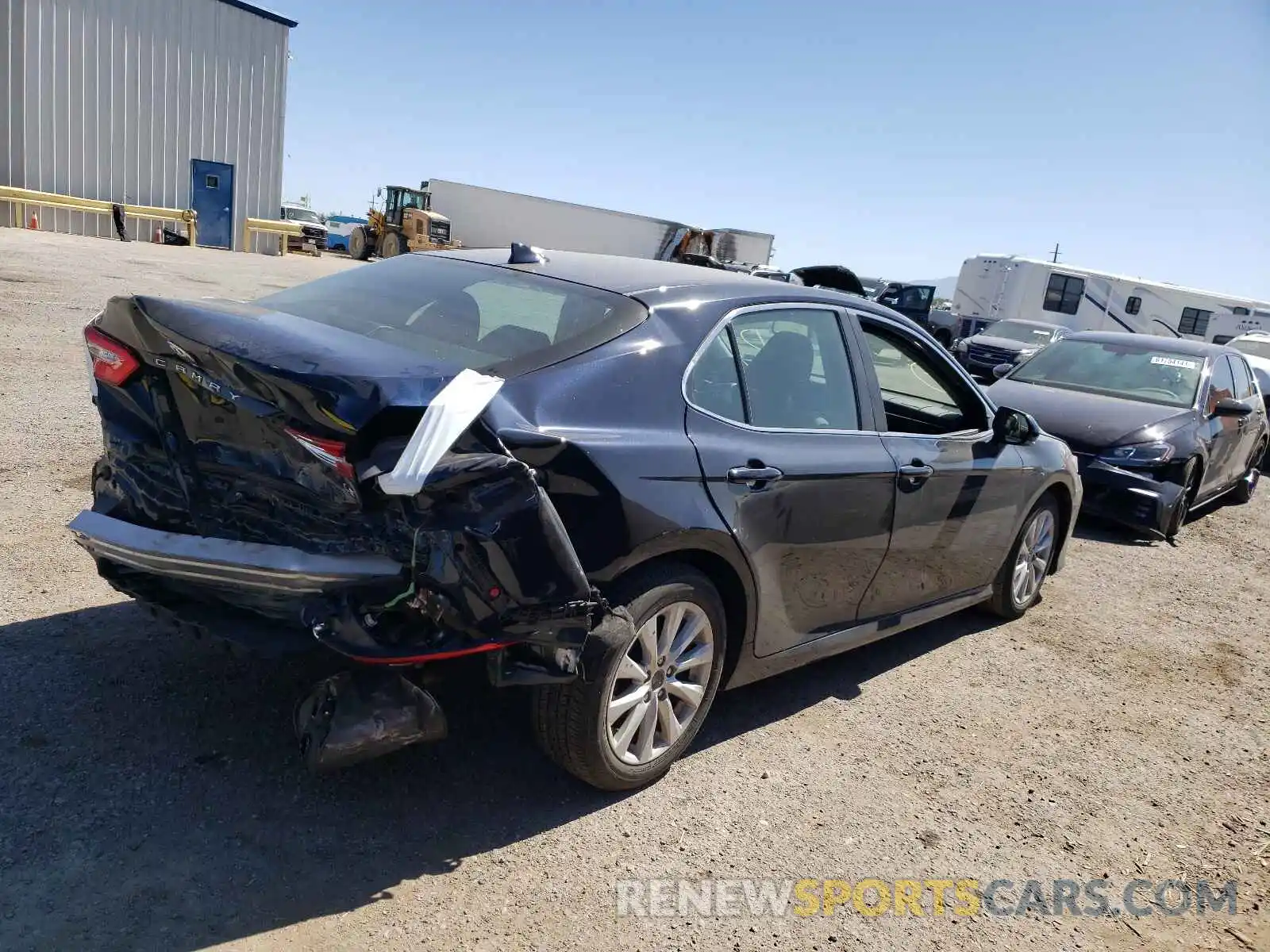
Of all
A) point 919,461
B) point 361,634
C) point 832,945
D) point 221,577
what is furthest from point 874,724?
point 221,577

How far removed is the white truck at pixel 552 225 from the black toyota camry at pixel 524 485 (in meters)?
37.0

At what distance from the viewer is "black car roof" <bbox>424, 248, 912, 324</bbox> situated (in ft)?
11.3

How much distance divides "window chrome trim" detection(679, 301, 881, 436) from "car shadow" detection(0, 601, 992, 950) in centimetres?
117

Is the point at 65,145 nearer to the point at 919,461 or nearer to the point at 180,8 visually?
the point at 180,8

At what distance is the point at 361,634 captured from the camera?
2.46 metres

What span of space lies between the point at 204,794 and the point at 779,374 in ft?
7.94

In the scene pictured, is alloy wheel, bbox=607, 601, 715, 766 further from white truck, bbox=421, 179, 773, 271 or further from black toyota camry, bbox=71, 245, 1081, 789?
white truck, bbox=421, 179, 773, 271

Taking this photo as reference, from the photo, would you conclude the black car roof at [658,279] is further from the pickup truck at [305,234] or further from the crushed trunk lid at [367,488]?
the pickup truck at [305,234]

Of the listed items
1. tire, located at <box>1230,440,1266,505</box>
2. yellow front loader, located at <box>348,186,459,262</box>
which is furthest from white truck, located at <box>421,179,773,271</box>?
tire, located at <box>1230,440,1266,505</box>

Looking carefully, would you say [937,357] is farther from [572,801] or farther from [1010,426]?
[572,801]

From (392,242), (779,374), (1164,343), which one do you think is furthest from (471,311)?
(392,242)

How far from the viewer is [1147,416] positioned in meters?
7.84

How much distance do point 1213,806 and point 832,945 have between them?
202cm

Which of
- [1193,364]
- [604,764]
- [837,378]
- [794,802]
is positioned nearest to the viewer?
[604,764]
